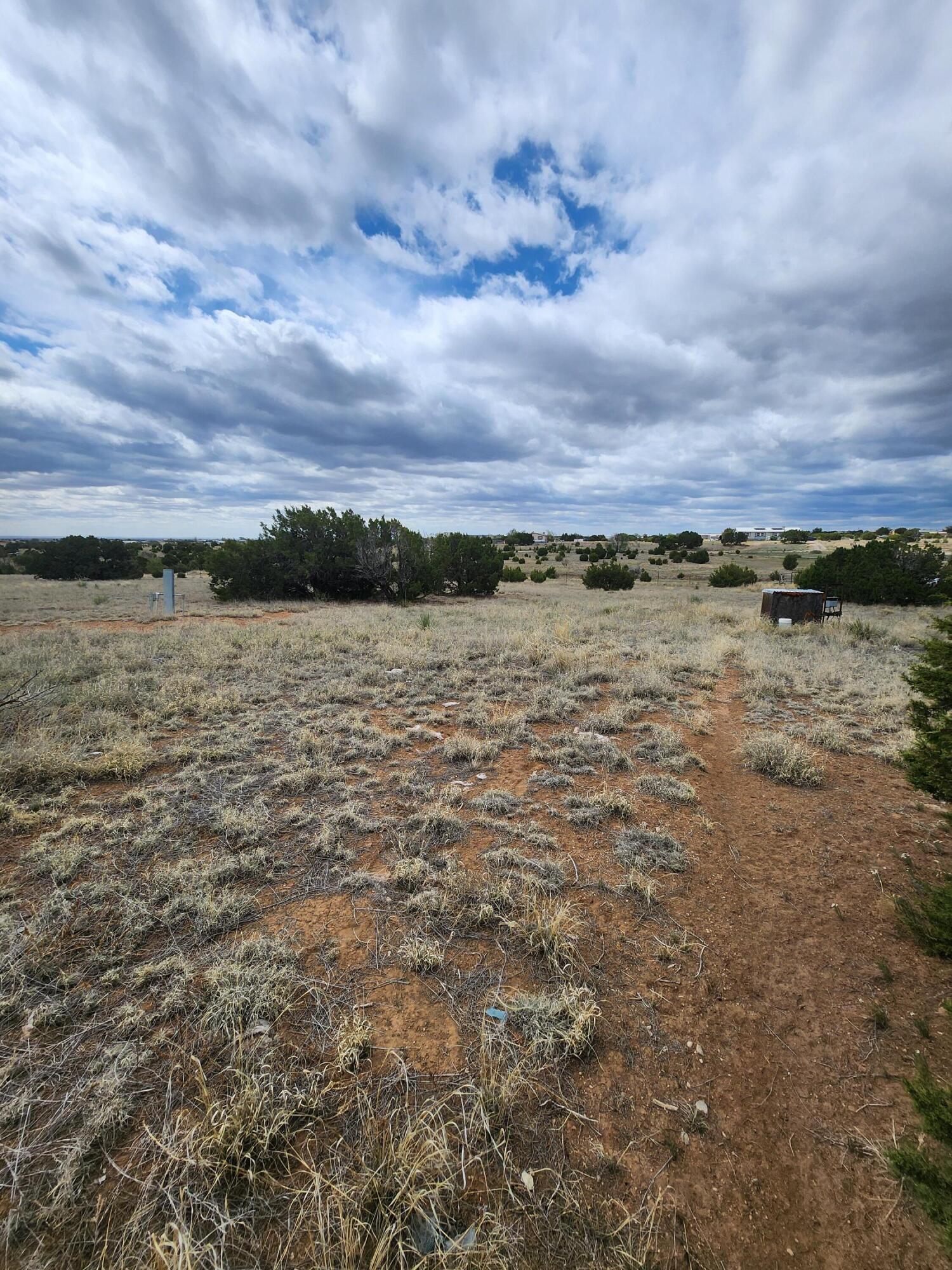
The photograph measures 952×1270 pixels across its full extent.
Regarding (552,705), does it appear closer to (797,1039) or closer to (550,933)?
(550,933)

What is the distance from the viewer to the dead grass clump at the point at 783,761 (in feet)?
18.0

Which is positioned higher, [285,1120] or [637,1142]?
[285,1120]

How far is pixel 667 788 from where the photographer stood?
516 cm

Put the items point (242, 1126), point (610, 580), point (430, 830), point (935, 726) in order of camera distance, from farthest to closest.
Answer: point (610, 580) → point (430, 830) → point (935, 726) → point (242, 1126)

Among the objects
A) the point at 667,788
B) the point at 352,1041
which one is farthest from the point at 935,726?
the point at 352,1041

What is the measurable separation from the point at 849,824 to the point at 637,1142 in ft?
12.3

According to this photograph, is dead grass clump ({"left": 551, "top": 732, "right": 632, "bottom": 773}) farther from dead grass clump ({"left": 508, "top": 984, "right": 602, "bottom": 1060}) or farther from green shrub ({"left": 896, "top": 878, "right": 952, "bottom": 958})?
dead grass clump ({"left": 508, "top": 984, "right": 602, "bottom": 1060})

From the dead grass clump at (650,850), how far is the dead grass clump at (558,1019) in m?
1.41

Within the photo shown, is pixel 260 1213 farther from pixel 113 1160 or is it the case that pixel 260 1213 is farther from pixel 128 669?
pixel 128 669

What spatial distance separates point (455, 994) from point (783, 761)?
183 inches

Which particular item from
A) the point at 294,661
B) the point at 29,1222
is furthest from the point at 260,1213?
the point at 294,661

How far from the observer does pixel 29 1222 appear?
182 centimetres

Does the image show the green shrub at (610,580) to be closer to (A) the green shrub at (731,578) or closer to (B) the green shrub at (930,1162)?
(A) the green shrub at (731,578)

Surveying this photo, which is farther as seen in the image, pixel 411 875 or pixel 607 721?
pixel 607 721
